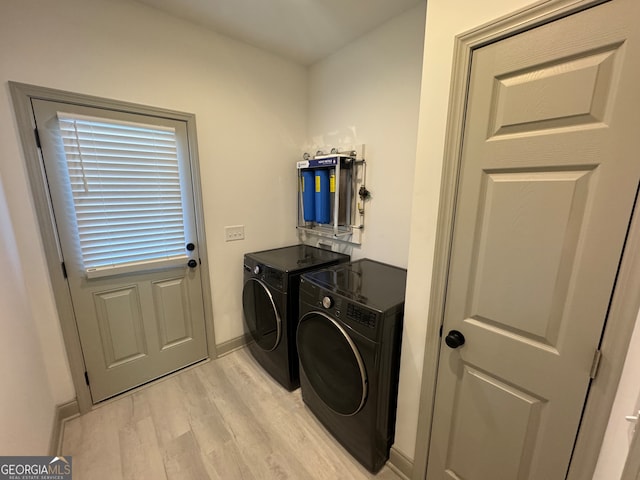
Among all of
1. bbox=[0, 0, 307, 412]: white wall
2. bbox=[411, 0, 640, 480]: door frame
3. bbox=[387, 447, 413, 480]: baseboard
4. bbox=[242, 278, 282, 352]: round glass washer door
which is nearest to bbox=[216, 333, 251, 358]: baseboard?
bbox=[0, 0, 307, 412]: white wall

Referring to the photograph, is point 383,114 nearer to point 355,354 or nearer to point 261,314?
point 355,354

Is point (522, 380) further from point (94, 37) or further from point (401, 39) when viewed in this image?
point (94, 37)

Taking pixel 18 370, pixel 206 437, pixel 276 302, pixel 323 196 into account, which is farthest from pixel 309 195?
pixel 18 370

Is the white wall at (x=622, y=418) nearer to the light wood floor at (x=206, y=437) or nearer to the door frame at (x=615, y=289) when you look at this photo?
the door frame at (x=615, y=289)

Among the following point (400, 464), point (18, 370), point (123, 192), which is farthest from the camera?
point (123, 192)

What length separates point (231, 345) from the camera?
2.43m

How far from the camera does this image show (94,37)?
1.52m

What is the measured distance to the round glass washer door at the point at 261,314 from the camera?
190 centimetres

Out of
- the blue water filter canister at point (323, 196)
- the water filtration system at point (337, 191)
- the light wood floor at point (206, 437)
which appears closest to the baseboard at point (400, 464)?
the light wood floor at point (206, 437)

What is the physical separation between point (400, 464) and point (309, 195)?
6.32 ft

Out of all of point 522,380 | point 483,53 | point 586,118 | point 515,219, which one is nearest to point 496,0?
point 483,53

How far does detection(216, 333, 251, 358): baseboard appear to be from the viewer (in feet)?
7.72

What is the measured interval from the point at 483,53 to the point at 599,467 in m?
1.41

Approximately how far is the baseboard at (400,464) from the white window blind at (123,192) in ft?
6.35
